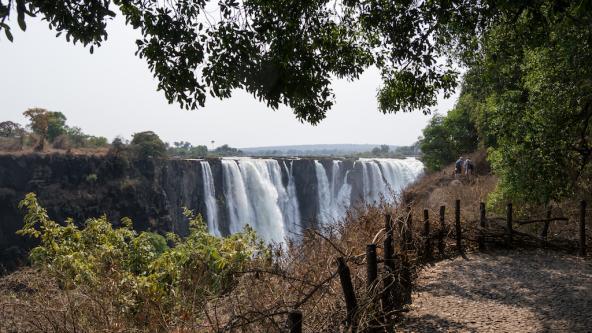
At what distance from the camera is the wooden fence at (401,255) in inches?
163

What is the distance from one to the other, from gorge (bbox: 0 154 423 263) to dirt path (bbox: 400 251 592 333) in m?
30.6

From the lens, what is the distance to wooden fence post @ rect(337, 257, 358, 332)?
3.92 metres

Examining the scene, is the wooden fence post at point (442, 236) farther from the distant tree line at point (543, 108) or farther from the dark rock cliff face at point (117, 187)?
the dark rock cliff face at point (117, 187)

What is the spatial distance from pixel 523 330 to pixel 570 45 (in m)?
4.95

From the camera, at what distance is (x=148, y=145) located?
47250mm

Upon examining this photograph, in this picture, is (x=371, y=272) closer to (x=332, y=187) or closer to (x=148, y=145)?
(x=332, y=187)

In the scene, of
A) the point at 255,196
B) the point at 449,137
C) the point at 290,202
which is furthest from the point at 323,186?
the point at 449,137

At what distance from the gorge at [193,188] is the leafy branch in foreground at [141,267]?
31172 mm

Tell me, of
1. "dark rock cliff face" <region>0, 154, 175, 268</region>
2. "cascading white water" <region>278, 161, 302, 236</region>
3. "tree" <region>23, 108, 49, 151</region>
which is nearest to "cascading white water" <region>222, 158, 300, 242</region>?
"cascading white water" <region>278, 161, 302, 236</region>

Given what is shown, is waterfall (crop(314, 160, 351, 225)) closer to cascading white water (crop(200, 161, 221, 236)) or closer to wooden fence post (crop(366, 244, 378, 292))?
cascading white water (crop(200, 161, 221, 236))

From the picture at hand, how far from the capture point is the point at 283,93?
19.6 feet

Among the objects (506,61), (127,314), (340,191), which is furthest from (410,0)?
(340,191)

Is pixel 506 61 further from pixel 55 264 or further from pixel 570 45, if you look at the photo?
pixel 55 264

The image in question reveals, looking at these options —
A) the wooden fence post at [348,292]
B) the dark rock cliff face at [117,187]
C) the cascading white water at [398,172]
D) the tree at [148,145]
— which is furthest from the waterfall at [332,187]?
the wooden fence post at [348,292]
